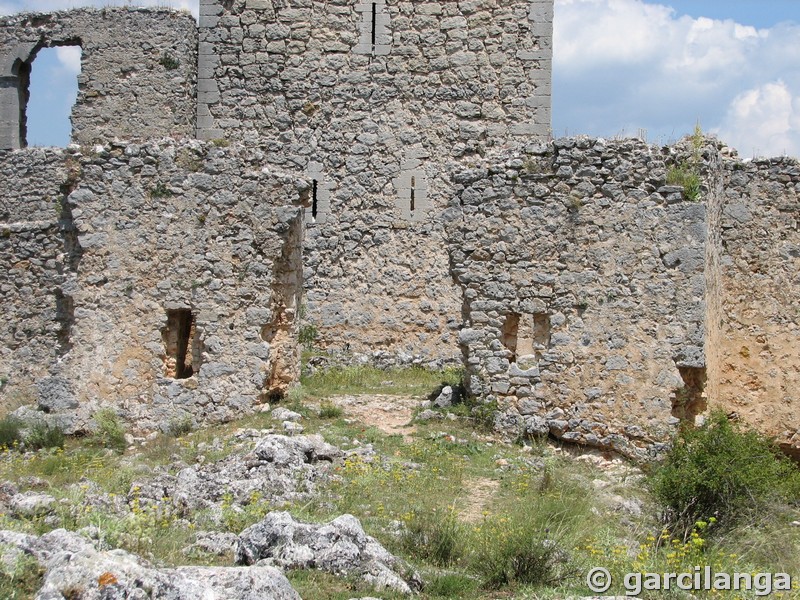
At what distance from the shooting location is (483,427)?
9914 millimetres

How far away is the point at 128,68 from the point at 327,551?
38.0 ft

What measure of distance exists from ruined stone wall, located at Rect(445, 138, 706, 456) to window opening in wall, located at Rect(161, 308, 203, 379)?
304 cm

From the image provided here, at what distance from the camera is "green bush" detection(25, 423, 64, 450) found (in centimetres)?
1000

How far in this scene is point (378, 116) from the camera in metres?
14.6

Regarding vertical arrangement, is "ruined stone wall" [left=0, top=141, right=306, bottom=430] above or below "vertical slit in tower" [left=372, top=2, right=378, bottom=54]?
below

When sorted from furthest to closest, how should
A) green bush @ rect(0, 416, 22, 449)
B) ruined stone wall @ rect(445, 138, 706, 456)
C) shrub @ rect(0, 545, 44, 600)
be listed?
green bush @ rect(0, 416, 22, 449) < ruined stone wall @ rect(445, 138, 706, 456) < shrub @ rect(0, 545, 44, 600)

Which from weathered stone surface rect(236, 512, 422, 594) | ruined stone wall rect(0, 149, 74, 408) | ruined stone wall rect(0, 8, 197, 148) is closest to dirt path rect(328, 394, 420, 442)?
weathered stone surface rect(236, 512, 422, 594)

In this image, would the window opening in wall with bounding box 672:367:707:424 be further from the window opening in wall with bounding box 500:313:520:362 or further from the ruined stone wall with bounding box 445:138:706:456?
the window opening in wall with bounding box 500:313:520:362

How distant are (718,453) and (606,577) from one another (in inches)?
101

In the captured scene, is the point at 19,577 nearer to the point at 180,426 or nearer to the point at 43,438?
the point at 180,426

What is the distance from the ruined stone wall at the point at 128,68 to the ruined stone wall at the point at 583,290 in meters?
6.77

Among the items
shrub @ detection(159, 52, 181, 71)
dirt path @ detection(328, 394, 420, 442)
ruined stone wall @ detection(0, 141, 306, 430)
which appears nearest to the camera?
dirt path @ detection(328, 394, 420, 442)

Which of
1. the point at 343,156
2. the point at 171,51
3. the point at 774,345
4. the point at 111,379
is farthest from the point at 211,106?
the point at 774,345

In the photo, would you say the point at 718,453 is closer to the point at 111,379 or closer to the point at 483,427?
the point at 483,427
